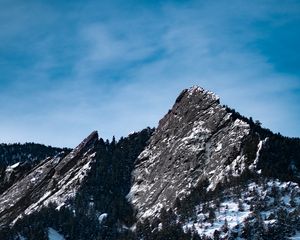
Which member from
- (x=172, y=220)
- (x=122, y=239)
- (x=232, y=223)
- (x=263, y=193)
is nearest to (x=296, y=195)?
(x=263, y=193)

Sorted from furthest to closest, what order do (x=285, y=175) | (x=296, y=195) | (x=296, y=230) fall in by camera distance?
(x=285, y=175) < (x=296, y=195) < (x=296, y=230)

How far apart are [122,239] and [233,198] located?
126ft

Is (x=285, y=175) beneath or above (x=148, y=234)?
above

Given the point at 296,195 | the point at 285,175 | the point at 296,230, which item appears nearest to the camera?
the point at 296,230

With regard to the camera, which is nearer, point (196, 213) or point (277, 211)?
point (277, 211)

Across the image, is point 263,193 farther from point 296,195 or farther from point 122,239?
point 122,239

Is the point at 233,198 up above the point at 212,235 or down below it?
above

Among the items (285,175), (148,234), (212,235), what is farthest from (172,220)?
(285,175)

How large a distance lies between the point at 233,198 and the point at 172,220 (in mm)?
20009

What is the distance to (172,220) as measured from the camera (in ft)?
630

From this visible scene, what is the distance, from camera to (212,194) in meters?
195

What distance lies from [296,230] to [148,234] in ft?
149

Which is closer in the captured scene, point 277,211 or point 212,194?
point 277,211

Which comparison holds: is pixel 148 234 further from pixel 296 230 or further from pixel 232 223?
pixel 296 230
